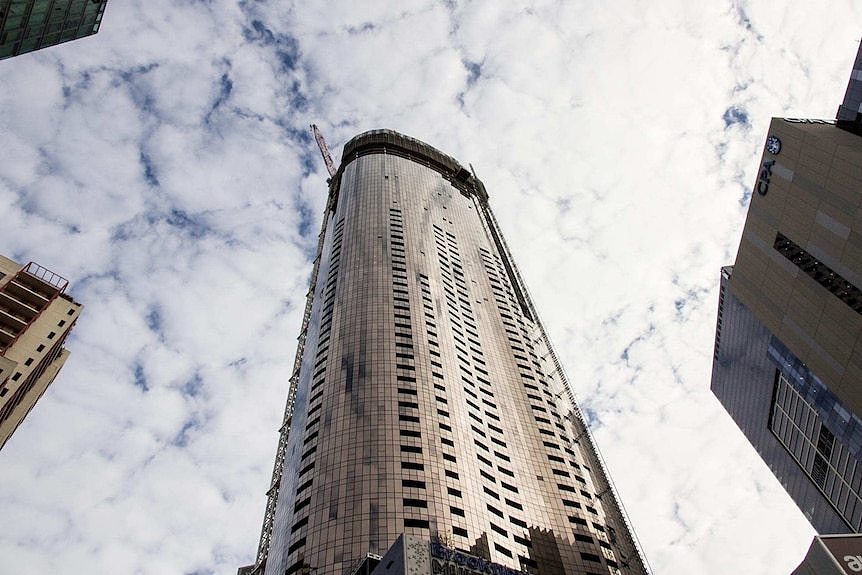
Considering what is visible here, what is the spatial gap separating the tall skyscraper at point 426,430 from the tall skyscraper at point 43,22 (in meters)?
49.1

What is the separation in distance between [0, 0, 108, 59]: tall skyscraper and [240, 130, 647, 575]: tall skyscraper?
4910 centimetres

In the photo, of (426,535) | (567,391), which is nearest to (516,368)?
(567,391)

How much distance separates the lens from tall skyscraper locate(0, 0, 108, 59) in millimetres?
43469

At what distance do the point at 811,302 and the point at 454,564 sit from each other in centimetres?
5608

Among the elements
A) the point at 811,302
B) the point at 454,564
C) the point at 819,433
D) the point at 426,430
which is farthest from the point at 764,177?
the point at 454,564

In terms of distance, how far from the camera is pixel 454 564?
155 ft

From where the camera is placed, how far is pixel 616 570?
83500 mm

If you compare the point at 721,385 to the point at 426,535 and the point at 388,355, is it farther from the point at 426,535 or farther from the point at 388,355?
the point at 426,535

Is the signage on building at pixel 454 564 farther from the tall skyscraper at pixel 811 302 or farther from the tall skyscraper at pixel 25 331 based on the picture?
the tall skyscraper at pixel 25 331

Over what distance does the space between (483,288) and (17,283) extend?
9293 cm

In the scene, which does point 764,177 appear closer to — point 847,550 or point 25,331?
point 847,550

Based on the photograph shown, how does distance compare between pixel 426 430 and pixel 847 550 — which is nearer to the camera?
pixel 847 550

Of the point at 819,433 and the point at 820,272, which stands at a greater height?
the point at 820,272

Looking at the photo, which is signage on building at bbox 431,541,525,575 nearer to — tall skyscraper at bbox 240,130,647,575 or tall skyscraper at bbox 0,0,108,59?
tall skyscraper at bbox 240,130,647,575
